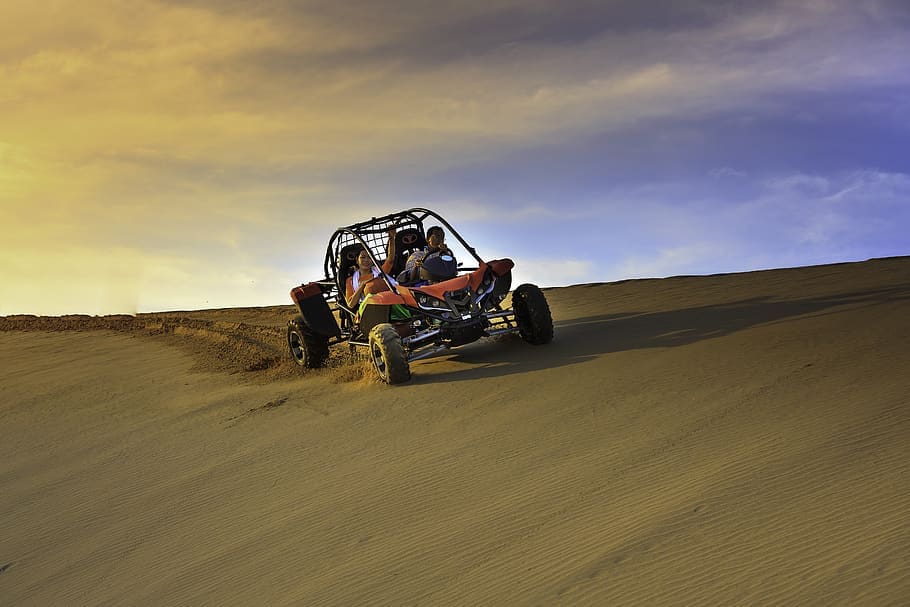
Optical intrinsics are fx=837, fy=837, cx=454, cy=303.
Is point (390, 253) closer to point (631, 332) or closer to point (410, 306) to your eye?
point (410, 306)

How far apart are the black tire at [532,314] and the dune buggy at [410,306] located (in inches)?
0.5

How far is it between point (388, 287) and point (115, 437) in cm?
367

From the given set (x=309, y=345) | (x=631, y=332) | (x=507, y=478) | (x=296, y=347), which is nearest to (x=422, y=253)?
(x=309, y=345)

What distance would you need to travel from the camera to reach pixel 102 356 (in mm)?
15969

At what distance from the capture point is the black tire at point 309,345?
12352 mm

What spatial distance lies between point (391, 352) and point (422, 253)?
5.82ft

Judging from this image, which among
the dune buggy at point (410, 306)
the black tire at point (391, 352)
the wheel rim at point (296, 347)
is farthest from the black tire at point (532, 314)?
the wheel rim at point (296, 347)

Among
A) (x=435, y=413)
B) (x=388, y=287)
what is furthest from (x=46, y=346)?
(x=435, y=413)

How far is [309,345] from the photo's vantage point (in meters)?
12.4

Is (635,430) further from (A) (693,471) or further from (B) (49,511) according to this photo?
(B) (49,511)

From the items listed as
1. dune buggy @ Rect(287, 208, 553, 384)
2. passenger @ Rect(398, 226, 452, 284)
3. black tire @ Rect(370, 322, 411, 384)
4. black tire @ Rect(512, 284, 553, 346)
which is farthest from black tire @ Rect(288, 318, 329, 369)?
black tire @ Rect(512, 284, 553, 346)

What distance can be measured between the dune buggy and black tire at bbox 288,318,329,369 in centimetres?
1

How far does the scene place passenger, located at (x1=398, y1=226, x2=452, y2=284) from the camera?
35.7 ft

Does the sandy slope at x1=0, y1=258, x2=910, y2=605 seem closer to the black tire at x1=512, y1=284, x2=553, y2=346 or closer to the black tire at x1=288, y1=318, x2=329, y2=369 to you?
the black tire at x1=512, y1=284, x2=553, y2=346
